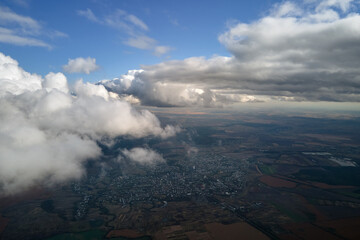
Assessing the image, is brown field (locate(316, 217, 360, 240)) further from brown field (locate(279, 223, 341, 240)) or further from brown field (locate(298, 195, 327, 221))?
brown field (locate(279, 223, 341, 240))

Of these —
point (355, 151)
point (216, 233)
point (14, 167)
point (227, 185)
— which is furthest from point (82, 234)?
point (355, 151)

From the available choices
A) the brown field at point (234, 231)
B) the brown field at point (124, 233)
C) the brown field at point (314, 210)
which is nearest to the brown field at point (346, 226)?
the brown field at point (314, 210)

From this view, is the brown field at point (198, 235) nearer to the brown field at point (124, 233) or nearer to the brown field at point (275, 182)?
the brown field at point (124, 233)

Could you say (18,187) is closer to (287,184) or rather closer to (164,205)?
(164,205)

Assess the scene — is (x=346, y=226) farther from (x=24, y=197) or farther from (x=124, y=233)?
(x=24, y=197)

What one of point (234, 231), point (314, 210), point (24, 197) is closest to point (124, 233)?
point (234, 231)

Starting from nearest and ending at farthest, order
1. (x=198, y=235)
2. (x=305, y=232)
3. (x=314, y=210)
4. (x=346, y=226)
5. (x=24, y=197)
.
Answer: (x=198, y=235)
(x=305, y=232)
(x=346, y=226)
(x=314, y=210)
(x=24, y=197)

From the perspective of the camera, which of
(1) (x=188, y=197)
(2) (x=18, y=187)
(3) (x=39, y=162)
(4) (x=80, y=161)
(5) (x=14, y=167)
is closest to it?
(1) (x=188, y=197)

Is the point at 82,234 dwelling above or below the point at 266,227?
below
